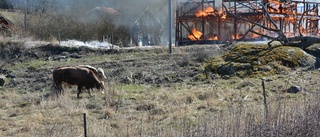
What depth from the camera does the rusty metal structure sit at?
32625 millimetres

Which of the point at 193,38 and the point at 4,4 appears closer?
the point at 193,38

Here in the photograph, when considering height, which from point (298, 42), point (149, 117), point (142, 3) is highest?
point (142, 3)

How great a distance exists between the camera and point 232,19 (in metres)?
35.0

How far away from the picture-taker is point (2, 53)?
29703mm

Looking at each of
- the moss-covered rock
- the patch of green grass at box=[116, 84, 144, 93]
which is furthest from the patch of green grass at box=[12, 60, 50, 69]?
the moss-covered rock

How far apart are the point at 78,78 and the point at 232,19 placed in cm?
2073

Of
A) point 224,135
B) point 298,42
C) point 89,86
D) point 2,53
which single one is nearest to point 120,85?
point 89,86

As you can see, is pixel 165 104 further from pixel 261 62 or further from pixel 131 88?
pixel 261 62

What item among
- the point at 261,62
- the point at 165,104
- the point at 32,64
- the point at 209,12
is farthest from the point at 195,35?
the point at 165,104

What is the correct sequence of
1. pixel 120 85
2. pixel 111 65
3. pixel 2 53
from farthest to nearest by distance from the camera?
1. pixel 2 53
2. pixel 111 65
3. pixel 120 85

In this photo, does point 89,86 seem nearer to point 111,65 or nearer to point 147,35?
point 111,65

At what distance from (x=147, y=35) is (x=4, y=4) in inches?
649

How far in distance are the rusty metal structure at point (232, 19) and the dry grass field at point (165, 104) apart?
10753mm

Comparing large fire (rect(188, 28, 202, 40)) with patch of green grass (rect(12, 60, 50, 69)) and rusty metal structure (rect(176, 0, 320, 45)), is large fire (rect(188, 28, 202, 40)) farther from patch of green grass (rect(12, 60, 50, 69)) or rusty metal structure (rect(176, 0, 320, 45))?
patch of green grass (rect(12, 60, 50, 69))
